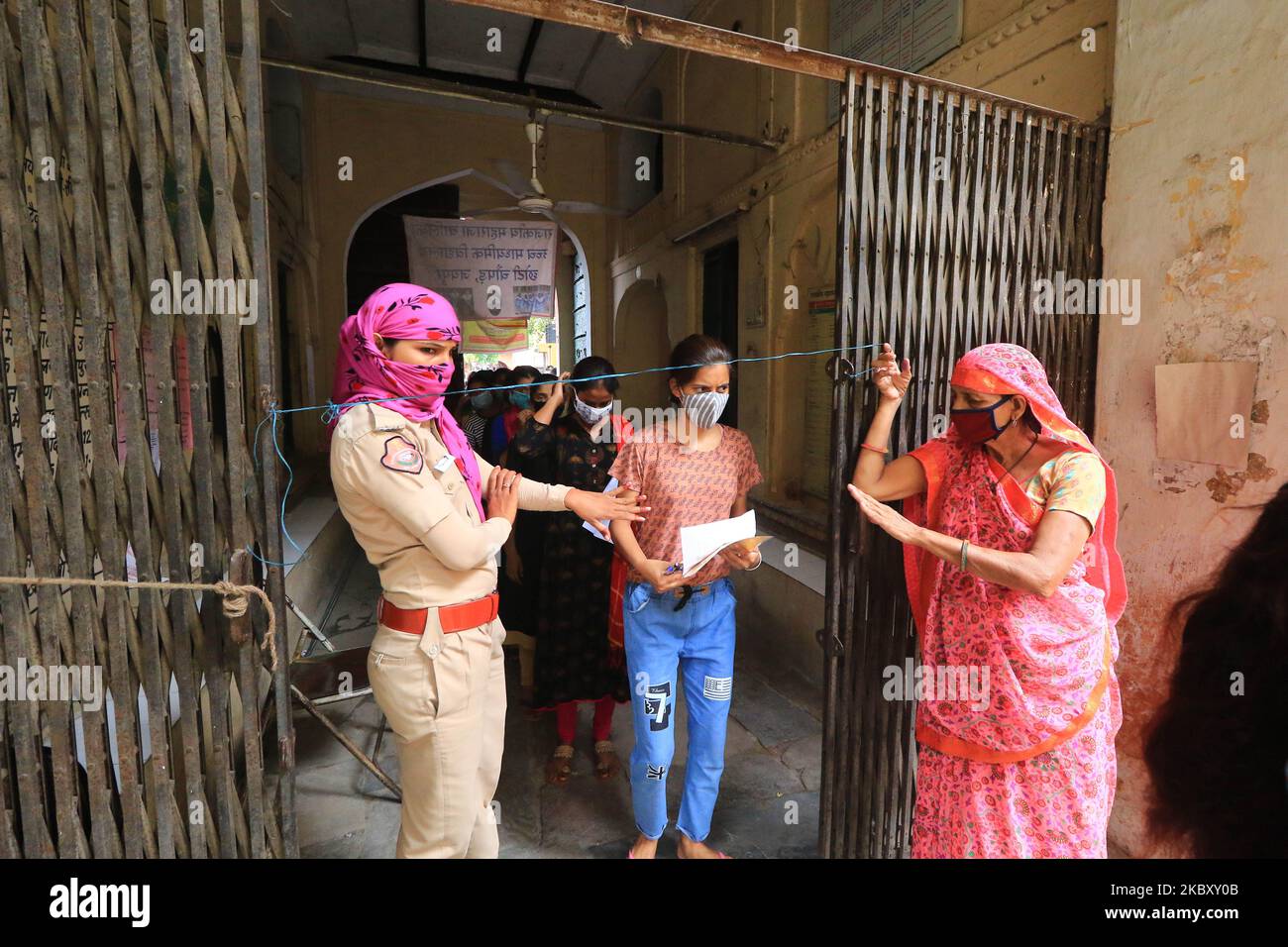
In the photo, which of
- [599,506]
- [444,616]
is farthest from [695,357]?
[444,616]

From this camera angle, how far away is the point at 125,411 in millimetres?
1534

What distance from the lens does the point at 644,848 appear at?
253 cm

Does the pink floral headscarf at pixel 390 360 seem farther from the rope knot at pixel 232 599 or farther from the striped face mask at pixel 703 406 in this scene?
the striped face mask at pixel 703 406

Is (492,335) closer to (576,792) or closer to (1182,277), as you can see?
(576,792)

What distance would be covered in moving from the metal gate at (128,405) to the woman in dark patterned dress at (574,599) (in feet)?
5.42

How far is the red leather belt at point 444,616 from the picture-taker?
5.87 feet

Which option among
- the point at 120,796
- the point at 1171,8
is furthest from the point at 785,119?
the point at 120,796

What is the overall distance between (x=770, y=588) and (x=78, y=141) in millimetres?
4098

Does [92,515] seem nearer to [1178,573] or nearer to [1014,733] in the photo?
[1014,733]

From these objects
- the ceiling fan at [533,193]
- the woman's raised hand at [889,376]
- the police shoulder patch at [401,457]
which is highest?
the ceiling fan at [533,193]

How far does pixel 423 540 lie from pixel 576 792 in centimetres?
191

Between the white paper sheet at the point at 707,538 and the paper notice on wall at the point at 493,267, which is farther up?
the paper notice on wall at the point at 493,267

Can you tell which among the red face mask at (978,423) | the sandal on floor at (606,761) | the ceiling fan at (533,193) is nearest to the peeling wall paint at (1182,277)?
the red face mask at (978,423)

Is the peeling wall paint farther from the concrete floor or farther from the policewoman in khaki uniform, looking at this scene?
the policewoman in khaki uniform
